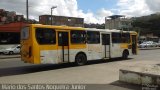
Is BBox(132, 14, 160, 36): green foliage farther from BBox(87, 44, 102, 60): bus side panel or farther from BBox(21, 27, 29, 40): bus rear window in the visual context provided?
BBox(21, 27, 29, 40): bus rear window

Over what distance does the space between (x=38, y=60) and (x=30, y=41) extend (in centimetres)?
113

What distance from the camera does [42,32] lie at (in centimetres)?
1612

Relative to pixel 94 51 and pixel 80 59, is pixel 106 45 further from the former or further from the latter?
pixel 80 59

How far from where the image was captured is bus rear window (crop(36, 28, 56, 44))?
1590cm

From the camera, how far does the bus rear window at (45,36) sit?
15.9 meters

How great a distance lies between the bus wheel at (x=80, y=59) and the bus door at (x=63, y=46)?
1024mm

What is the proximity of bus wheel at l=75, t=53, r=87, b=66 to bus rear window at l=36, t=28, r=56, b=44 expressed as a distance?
2.49 metres

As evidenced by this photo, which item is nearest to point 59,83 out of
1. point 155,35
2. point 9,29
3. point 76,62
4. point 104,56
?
point 76,62

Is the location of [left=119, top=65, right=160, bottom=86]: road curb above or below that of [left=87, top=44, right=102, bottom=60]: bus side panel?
below

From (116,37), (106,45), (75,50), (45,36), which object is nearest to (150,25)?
(116,37)

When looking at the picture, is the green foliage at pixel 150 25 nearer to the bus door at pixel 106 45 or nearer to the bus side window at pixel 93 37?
the bus door at pixel 106 45

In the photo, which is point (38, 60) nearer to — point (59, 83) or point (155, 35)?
point (59, 83)

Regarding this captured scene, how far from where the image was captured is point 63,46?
57.3 feet

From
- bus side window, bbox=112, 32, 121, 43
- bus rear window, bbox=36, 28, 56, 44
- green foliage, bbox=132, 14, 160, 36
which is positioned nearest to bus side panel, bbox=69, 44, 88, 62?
bus rear window, bbox=36, 28, 56, 44
